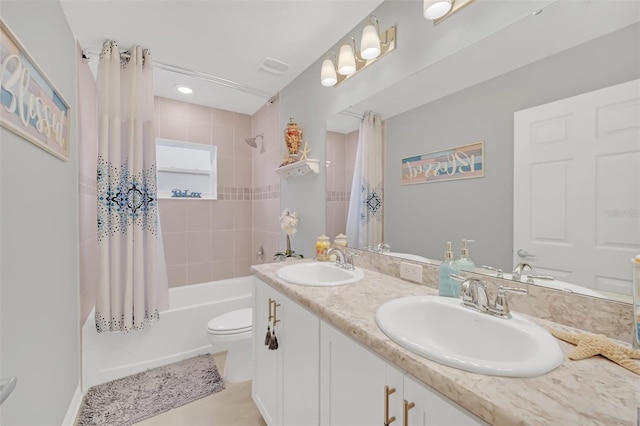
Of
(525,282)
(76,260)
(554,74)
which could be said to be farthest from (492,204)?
(76,260)

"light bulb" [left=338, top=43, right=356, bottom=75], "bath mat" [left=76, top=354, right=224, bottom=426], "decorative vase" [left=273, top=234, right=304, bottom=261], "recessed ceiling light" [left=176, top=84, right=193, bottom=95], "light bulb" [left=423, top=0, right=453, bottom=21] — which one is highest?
"recessed ceiling light" [left=176, top=84, right=193, bottom=95]

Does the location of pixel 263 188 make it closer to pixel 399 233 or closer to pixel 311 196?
pixel 311 196

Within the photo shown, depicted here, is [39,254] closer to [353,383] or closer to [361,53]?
[353,383]

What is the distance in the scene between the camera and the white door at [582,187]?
2.35 ft

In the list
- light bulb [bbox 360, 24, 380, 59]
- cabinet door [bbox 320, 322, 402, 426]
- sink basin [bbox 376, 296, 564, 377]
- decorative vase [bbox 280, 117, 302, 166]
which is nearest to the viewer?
sink basin [bbox 376, 296, 564, 377]

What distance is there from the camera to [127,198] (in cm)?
195

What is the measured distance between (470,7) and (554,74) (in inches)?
19.4

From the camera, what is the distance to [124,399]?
1707mm

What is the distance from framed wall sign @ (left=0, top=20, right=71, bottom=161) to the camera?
834 mm

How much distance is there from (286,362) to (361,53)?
1.63 meters

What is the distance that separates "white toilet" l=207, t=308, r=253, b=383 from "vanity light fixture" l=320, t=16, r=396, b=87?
1.87 metres

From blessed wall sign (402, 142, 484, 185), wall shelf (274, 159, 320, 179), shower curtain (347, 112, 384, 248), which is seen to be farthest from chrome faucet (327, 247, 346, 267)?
wall shelf (274, 159, 320, 179)

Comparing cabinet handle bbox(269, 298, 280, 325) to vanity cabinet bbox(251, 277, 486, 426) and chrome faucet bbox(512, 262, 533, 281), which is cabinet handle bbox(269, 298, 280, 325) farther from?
chrome faucet bbox(512, 262, 533, 281)

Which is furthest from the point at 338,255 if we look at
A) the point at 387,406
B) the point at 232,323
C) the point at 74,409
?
the point at 74,409
